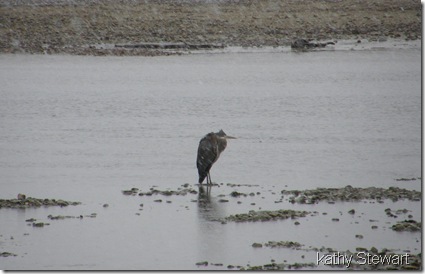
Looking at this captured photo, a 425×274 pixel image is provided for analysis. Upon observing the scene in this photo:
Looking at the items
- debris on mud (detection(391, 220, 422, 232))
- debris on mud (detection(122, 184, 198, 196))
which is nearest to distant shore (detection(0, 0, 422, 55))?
debris on mud (detection(122, 184, 198, 196))

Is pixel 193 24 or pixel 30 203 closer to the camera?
pixel 30 203

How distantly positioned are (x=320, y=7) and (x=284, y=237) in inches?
1322

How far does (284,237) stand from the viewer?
10.5 meters

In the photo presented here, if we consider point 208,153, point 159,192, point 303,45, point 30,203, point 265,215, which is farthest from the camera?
point 303,45

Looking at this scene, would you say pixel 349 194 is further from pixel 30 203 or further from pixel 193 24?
pixel 193 24

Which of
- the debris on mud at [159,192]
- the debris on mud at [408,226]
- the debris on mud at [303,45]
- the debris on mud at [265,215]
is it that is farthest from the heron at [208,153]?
the debris on mud at [303,45]

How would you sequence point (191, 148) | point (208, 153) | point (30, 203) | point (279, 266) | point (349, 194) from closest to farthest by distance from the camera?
Answer: 1. point (279, 266)
2. point (30, 203)
3. point (349, 194)
4. point (208, 153)
5. point (191, 148)

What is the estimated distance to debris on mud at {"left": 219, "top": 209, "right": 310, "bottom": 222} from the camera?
11289 mm

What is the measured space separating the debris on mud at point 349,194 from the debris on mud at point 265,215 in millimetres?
666

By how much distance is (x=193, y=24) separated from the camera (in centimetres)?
4000

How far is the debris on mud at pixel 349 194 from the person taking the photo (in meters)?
12.2

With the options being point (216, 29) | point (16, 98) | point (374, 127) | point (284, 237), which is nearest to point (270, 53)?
point (216, 29)

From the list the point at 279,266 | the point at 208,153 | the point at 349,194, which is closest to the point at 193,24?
the point at 208,153

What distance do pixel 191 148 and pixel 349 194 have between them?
4.56 m
